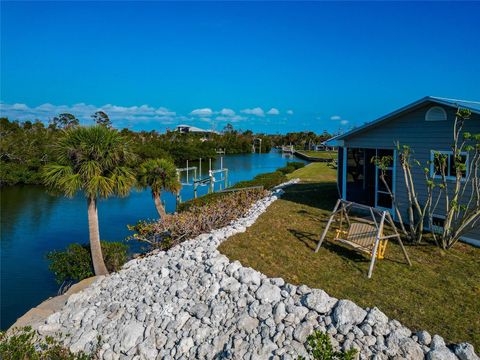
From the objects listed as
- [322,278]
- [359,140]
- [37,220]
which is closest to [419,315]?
[322,278]

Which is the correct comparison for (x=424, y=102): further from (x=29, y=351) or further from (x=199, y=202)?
(x=29, y=351)

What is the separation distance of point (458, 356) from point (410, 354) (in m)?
0.59

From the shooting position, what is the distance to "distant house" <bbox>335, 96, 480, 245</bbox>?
32.1 feet

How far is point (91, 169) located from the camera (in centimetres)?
1056

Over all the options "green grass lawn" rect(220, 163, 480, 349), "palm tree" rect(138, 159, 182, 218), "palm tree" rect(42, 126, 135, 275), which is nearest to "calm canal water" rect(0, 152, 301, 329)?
"palm tree" rect(138, 159, 182, 218)

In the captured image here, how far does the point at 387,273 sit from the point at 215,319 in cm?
354

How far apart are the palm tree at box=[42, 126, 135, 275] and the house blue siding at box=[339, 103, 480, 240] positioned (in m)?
8.12

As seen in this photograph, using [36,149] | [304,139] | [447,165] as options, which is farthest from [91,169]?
[304,139]

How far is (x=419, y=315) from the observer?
5.82 m

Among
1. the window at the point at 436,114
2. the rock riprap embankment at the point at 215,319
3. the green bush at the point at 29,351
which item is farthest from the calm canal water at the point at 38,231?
the window at the point at 436,114

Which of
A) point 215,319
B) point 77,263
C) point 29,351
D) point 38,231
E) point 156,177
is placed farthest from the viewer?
point 38,231

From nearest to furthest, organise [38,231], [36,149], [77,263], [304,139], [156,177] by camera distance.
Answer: [77,263] < [156,177] < [38,231] < [36,149] < [304,139]

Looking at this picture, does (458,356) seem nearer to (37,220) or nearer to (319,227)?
(319,227)

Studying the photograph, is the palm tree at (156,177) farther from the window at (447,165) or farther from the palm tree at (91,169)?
the window at (447,165)
